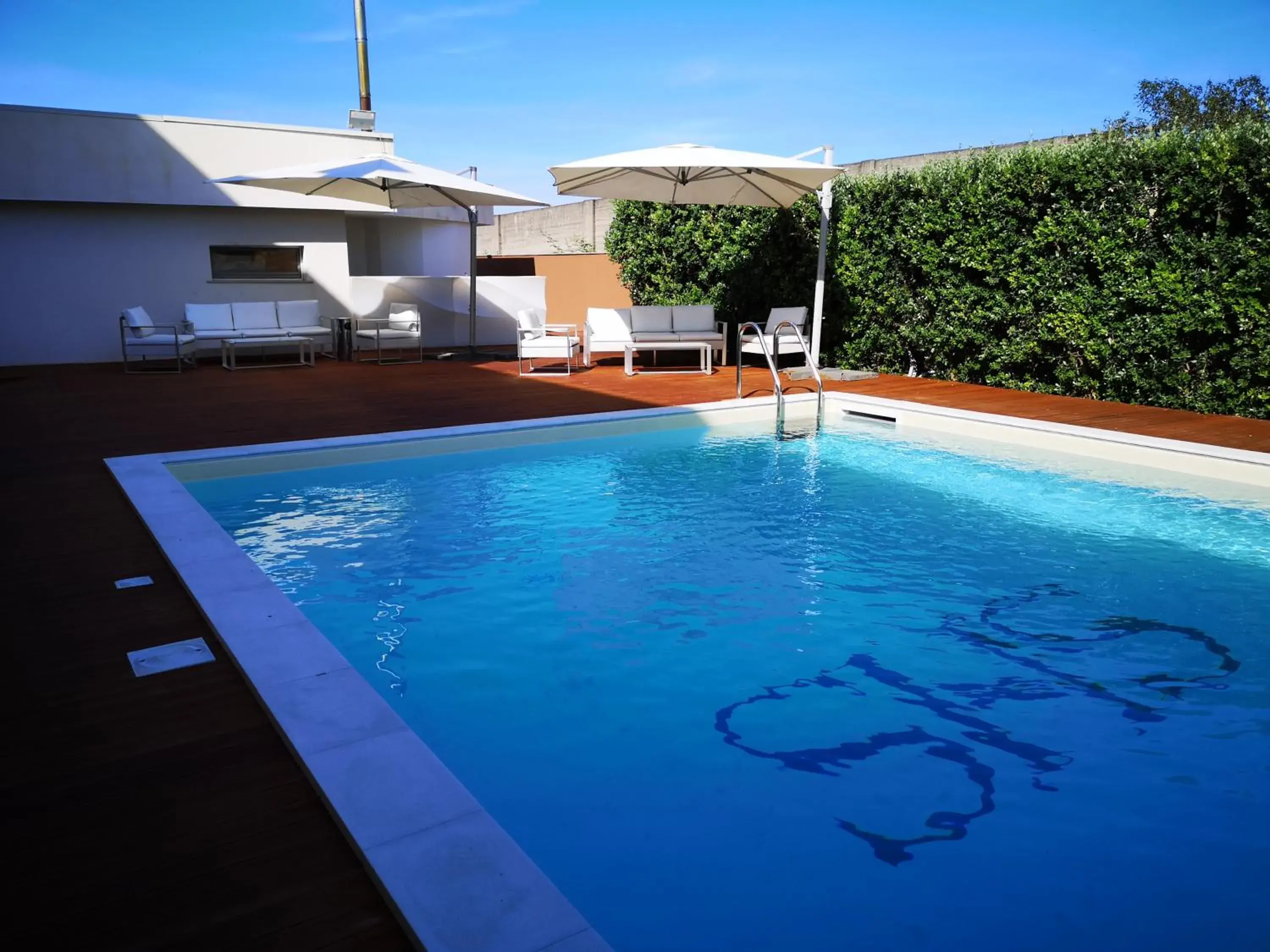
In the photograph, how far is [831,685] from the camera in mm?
3662

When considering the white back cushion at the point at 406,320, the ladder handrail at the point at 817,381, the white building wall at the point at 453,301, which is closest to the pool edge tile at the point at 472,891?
the ladder handrail at the point at 817,381

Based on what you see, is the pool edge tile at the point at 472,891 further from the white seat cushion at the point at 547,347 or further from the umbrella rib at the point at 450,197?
the umbrella rib at the point at 450,197

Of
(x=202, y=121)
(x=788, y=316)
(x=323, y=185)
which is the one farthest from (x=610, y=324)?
(x=202, y=121)

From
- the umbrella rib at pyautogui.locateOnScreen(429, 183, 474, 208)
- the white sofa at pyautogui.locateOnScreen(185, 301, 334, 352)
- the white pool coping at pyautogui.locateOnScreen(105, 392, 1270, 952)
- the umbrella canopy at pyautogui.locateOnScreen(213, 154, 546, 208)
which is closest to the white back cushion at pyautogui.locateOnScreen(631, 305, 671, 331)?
the umbrella canopy at pyautogui.locateOnScreen(213, 154, 546, 208)

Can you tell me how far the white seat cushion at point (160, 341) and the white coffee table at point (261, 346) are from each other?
47 cm

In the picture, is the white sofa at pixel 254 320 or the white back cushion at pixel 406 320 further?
the white back cushion at pixel 406 320

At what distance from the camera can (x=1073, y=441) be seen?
724 cm

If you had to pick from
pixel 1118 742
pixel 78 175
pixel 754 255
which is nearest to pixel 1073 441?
pixel 1118 742

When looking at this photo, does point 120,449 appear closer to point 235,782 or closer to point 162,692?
point 162,692

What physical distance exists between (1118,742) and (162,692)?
3.24 meters

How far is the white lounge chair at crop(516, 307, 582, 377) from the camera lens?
37.3 ft

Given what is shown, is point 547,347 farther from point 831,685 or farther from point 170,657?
point 170,657

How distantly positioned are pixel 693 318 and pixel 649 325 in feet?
1.96

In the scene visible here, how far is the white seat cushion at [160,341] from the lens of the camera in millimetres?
12078
